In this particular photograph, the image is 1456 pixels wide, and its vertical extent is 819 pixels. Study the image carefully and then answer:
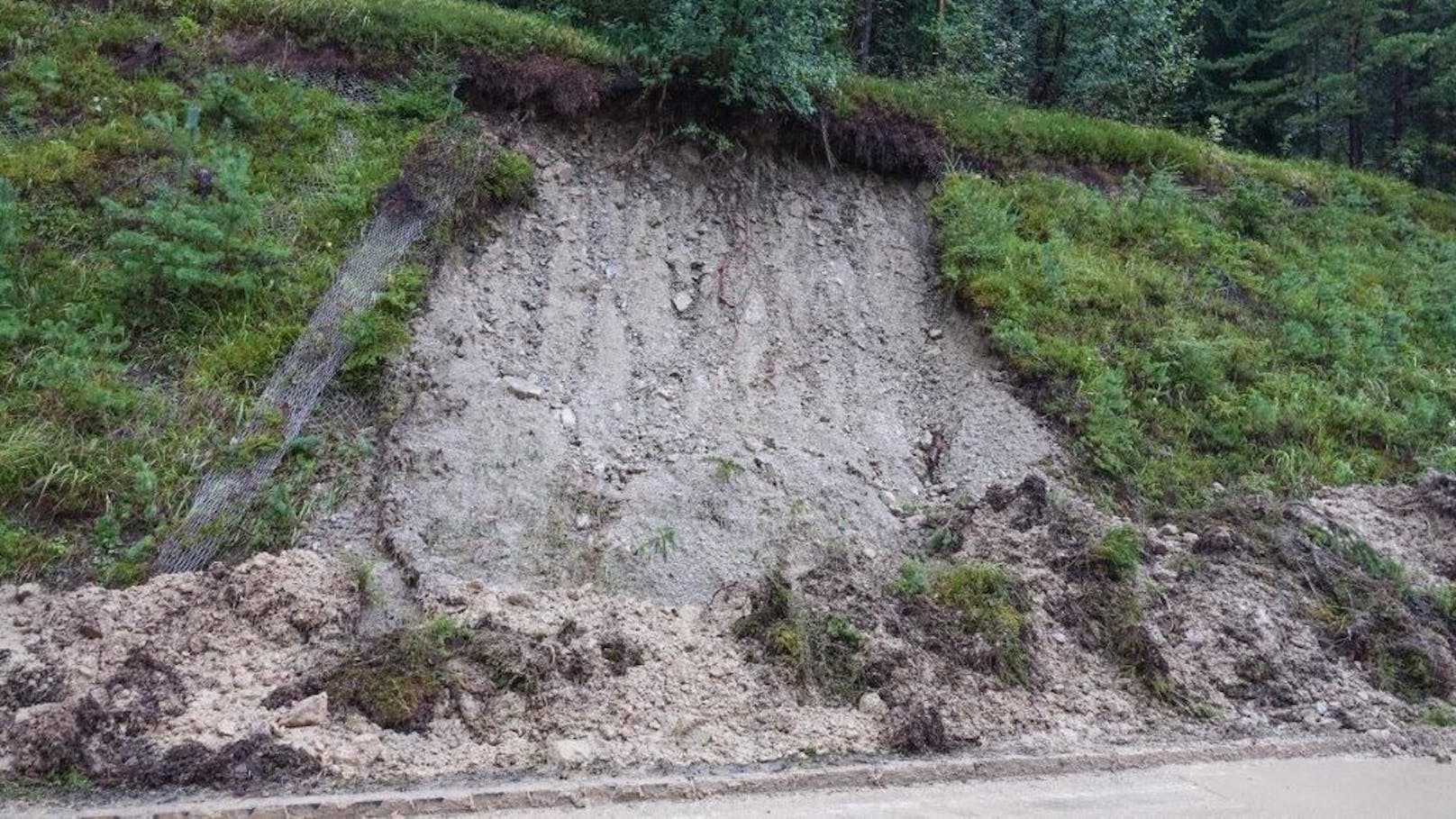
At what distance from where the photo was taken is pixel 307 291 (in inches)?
307

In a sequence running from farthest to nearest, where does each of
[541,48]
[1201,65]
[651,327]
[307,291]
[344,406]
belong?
[1201,65], [541,48], [651,327], [307,291], [344,406]

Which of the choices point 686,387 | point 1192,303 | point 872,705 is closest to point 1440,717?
point 872,705

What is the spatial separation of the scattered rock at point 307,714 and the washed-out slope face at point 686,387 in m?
1.24

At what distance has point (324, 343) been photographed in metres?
7.48

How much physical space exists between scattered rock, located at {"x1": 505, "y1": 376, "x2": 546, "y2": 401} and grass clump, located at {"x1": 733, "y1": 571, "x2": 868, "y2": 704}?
7.99 ft

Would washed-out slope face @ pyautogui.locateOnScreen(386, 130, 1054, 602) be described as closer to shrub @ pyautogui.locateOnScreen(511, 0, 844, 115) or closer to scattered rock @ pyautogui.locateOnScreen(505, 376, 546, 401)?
scattered rock @ pyautogui.locateOnScreen(505, 376, 546, 401)

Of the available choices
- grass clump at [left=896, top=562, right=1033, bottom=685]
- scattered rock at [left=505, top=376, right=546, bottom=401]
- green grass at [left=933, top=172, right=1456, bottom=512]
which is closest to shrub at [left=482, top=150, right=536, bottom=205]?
scattered rock at [left=505, top=376, right=546, bottom=401]

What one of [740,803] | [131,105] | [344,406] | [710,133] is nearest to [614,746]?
[740,803]

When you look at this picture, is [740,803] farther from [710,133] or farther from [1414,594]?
[710,133]

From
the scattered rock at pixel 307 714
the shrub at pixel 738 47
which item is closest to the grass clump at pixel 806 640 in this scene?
the scattered rock at pixel 307 714

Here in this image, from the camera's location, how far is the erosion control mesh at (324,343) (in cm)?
629

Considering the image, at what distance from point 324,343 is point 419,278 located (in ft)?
3.14

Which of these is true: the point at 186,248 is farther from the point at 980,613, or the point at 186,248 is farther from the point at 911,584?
the point at 980,613

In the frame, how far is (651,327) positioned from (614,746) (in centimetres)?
422
